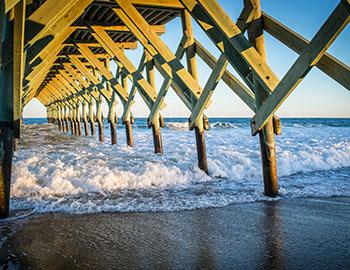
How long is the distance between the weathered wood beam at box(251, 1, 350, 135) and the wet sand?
3.80 feet

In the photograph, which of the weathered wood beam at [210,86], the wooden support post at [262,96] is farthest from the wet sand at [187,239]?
the weathered wood beam at [210,86]

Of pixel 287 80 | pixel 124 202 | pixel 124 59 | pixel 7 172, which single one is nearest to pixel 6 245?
pixel 7 172

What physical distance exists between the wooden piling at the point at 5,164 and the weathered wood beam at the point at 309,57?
272 cm

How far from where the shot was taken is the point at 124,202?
136 inches

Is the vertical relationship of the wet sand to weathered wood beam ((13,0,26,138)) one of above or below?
below

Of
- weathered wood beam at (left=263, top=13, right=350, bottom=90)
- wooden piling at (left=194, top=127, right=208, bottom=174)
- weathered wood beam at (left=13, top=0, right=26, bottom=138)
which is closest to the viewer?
weathered wood beam at (left=13, top=0, right=26, bottom=138)

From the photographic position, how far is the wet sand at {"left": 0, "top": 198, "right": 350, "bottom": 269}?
73.2 inches

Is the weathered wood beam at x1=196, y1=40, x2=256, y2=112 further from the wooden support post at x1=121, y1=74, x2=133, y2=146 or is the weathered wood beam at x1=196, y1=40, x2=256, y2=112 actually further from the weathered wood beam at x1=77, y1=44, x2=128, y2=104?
the wooden support post at x1=121, y1=74, x2=133, y2=146

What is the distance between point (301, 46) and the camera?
3074 mm

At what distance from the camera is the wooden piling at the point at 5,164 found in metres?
2.73

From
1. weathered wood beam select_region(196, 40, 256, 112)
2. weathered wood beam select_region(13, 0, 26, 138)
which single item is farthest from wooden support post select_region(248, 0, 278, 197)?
weathered wood beam select_region(13, 0, 26, 138)

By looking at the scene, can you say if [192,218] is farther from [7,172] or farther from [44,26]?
[44,26]

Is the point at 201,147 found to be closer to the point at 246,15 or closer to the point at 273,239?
the point at 246,15

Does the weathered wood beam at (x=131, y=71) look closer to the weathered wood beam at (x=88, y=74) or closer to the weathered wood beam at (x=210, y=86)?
the weathered wood beam at (x=210, y=86)
